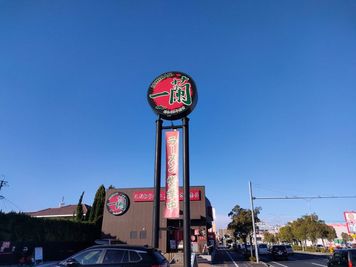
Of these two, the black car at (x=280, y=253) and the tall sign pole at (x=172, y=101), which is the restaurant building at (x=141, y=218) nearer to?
the black car at (x=280, y=253)

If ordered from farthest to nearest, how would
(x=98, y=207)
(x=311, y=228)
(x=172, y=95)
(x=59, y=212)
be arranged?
(x=311, y=228) < (x=59, y=212) < (x=98, y=207) < (x=172, y=95)

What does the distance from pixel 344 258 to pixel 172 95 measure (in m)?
11.5

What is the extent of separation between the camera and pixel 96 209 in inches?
1692

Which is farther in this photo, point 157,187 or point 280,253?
point 280,253

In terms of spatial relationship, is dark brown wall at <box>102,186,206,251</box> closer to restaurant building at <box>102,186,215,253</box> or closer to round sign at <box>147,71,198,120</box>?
restaurant building at <box>102,186,215,253</box>

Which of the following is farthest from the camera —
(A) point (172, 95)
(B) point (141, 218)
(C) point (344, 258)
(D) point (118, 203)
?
(D) point (118, 203)

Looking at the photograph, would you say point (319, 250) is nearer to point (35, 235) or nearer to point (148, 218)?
point (148, 218)

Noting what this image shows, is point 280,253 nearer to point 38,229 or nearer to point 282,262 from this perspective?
point 282,262

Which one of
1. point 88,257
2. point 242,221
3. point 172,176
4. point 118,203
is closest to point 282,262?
point 242,221

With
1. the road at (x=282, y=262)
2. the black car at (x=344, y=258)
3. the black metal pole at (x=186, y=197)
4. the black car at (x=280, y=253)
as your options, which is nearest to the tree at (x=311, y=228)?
the road at (x=282, y=262)

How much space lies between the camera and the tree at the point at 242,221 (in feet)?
144

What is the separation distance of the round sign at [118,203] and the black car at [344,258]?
25904 millimetres

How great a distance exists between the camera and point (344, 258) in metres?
14.8

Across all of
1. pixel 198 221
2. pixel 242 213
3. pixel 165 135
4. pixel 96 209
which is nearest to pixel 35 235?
pixel 96 209
